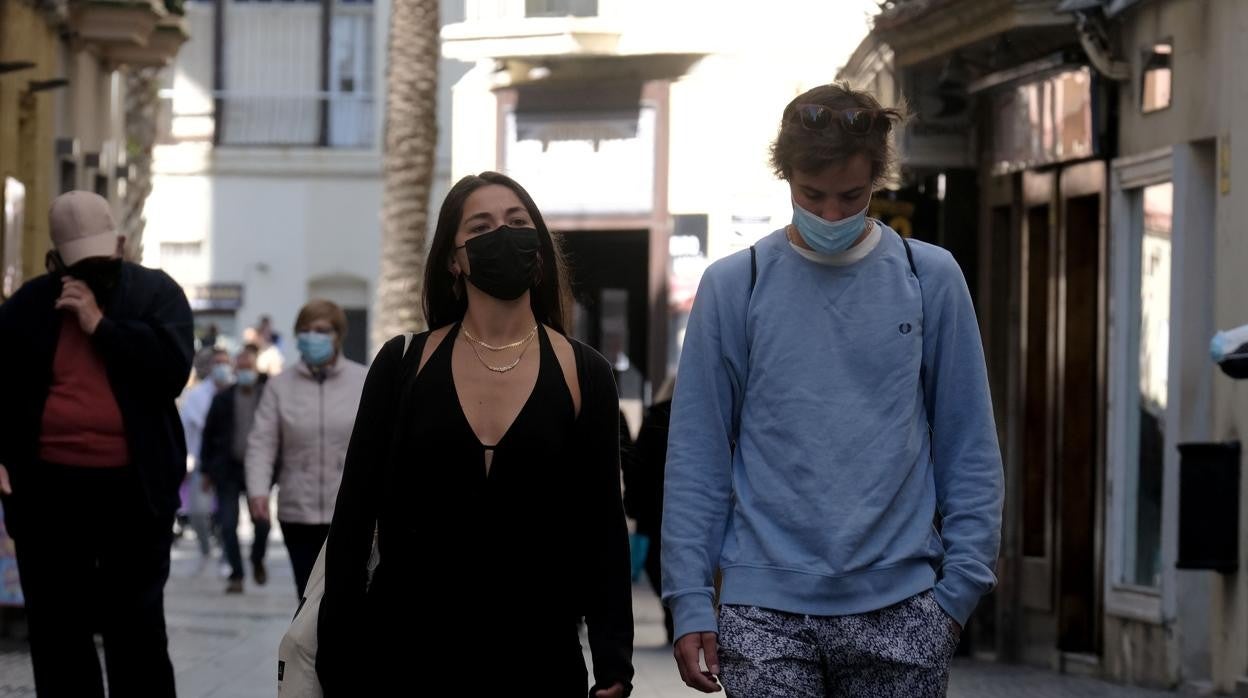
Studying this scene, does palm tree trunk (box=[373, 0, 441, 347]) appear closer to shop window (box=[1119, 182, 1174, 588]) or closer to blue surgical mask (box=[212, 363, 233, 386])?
blue surgical mask (box=[212, 363, 233, 386])

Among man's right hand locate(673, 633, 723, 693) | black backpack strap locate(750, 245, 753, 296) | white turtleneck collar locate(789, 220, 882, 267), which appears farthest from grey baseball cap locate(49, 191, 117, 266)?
man's right hand locate(673, 633, 723, 693)

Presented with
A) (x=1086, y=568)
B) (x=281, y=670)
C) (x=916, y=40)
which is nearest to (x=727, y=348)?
(x=281, y=670)

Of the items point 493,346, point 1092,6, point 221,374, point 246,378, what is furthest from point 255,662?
point 221,374

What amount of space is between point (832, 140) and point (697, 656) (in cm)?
100

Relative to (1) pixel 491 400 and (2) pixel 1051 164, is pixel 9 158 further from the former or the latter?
(1) pixel 491 400

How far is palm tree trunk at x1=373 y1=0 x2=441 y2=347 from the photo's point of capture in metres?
23.3

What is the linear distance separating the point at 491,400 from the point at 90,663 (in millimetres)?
3157

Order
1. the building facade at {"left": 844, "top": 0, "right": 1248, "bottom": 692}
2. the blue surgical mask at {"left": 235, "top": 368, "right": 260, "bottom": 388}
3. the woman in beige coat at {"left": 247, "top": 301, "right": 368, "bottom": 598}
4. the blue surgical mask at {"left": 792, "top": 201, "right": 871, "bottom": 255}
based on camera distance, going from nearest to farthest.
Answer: the blue surgical mask at {"left": 792, "top": 201, "right": 871, "bottom": 255}, the woman in beige coat at {"left": 247, "top": 301, "right": 368, "bottom": 598}, the building facade at {"left": 844, "top": 0, "right": 1248, "bottom": 692}, the blue surgical mask at {"left": 235, "top": 368, "right": 260, "bottom": 388}

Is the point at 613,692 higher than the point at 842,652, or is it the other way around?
the point at 842,652

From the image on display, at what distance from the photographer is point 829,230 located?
490cm

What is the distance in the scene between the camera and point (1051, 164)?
1630 cm

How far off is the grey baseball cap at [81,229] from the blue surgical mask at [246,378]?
1229cm

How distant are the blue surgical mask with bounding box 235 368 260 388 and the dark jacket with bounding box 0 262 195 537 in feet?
40.4

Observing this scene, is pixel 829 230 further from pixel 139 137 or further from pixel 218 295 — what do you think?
pixel 218 295
